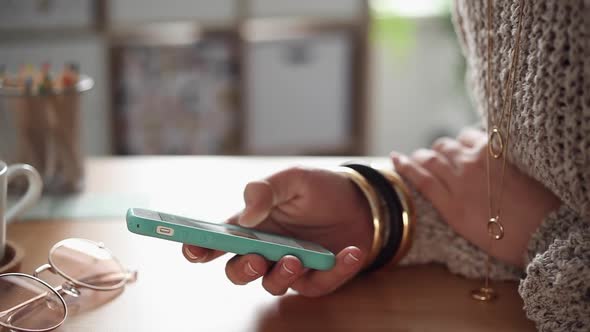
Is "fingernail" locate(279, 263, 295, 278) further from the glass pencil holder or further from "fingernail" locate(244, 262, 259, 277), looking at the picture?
the glass pencil holder

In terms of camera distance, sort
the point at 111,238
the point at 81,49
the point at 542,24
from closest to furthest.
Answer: the point at 542,24
the point at 111,238
the point at 81,49

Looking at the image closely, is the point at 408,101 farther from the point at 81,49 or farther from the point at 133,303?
the point at 133,303

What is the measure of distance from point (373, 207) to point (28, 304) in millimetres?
263

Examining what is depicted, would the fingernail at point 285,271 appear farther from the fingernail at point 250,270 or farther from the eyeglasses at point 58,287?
the eyeglasses at point 58,287

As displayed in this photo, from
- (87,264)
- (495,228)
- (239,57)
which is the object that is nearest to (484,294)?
(495,228)

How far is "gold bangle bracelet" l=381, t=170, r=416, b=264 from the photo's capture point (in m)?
0.56

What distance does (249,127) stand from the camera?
2158 millimetres

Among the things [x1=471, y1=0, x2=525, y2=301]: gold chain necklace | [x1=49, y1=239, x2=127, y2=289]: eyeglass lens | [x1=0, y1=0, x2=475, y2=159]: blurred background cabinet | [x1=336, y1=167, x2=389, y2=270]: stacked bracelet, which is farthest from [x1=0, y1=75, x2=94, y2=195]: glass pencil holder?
[x1=0, y1=0, x2=475, y2=159]: blurred background cabinet

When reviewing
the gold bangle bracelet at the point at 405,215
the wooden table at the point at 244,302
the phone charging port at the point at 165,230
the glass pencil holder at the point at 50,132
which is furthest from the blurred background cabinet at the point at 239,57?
the phone charging port at the point at 165,230

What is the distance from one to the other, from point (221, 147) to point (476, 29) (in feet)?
5.44

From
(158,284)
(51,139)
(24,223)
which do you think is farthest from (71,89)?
(158,284)

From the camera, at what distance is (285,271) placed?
1.57 ft

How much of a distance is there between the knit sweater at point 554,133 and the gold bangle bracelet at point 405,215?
93 mm

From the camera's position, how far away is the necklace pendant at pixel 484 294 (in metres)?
0.52
